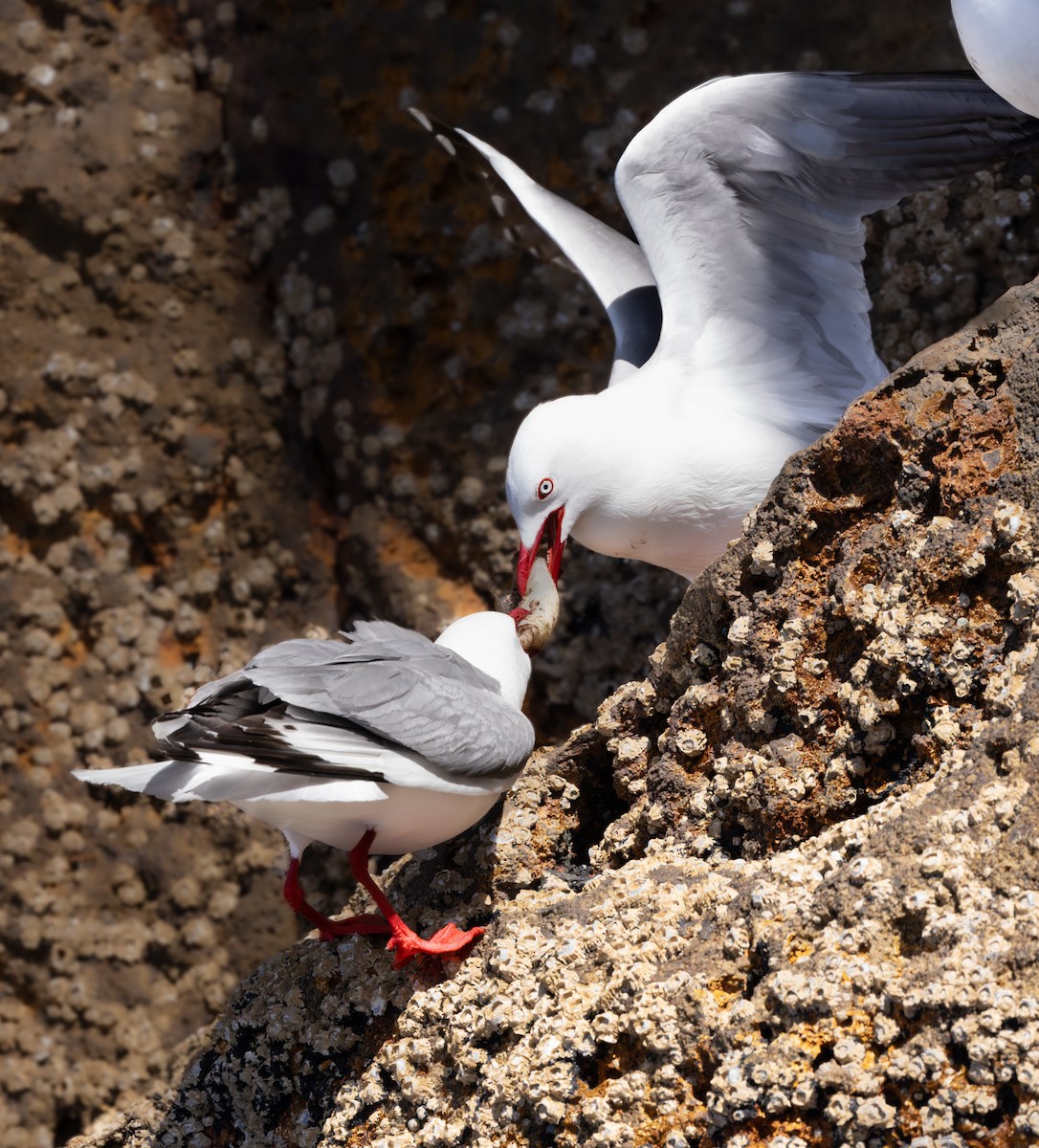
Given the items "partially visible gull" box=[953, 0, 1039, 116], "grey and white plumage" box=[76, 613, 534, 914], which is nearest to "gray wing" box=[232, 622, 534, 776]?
"grey and white plumage" box=[76, 613, 534, 914]

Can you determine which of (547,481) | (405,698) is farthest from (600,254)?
(405,698)

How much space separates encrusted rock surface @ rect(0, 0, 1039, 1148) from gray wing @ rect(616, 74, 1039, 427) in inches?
39.8

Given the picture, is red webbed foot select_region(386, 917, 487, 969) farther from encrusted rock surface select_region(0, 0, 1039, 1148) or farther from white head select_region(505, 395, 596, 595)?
encrusted rock surface select_region(0, 0, 1039, 1148)

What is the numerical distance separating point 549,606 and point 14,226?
2.69 metres

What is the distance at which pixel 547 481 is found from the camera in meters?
3.54

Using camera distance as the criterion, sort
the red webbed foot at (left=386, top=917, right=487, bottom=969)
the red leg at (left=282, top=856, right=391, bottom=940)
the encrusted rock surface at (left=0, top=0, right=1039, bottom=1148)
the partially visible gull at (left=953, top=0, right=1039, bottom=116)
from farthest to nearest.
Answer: the encrusted rock surface at (left=0, top=0, right=1039, bottom=1148), the partially visible gull at (left=953, top=0, right=1039, bottom=116), the red leg at (left=282, top=856, right=391, bottom=940), the red webbed foot at (left=386, top=917, right=487, bottom=969)

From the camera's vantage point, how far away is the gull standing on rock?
2.31 metres

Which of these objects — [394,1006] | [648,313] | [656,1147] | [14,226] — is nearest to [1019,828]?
[656,1147]

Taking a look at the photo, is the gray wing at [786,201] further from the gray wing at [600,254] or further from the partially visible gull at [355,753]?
the partially visible gull at [355,753]

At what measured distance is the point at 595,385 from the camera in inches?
189

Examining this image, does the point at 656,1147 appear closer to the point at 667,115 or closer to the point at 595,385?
the point at 667,115

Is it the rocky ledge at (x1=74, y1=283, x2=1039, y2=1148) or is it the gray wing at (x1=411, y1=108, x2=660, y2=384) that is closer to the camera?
the rocky ledge at (x1=74, y1=283, x2=1039, y2=1148)

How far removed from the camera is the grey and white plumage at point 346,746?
2311 mm

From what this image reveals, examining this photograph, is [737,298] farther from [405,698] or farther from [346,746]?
[346,746]
